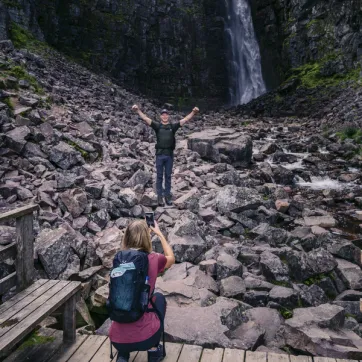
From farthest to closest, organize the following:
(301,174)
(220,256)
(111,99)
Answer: (111,99)
(301,174)
(220,256)

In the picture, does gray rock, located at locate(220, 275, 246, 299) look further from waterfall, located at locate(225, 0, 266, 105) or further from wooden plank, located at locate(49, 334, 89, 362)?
waterfall, located at locate(225, 0, 266, 105)

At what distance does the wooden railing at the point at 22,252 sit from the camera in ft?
13.4

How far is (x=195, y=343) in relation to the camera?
14.6 ft

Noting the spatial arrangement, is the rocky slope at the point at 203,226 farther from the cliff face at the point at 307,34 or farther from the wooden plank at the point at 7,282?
the cliff face at the point at 307,34

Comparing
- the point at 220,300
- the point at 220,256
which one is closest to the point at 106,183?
the point at 220,256

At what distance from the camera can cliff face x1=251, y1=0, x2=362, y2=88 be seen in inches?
1462

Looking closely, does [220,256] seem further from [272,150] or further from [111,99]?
[111,99]

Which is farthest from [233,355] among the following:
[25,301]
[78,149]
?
[78,149]

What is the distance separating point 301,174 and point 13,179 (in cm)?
1182

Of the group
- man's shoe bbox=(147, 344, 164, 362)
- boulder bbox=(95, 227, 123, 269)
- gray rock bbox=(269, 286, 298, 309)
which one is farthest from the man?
man's shoe bbox=(147, 344, 164, 362)

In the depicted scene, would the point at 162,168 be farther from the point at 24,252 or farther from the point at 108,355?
the point at 108,355

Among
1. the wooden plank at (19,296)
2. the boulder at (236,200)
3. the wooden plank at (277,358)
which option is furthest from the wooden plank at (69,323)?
the boulder at (236,200)

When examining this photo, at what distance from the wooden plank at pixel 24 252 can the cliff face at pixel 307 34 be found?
3944cm

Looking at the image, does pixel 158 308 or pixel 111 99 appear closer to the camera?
pixel 158 308
